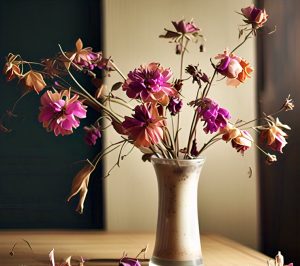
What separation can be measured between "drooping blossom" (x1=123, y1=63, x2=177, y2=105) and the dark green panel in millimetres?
810

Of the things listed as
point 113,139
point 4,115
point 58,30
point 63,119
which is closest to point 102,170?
point 113,139

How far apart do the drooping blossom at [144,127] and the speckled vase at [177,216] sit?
0.12 meters

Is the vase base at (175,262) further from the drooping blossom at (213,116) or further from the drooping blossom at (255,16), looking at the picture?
the drooping blossom at (255,16)

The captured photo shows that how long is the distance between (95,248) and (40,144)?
52 cm

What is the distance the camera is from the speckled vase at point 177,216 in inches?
45.3

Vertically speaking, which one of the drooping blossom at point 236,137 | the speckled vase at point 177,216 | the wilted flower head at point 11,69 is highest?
the wilted flower head at point 11,69

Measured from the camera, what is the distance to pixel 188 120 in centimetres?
179

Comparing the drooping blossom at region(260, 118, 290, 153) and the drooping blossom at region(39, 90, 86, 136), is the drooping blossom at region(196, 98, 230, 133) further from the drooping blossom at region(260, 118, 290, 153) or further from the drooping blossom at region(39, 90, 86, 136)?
the drooping blossom at region(39, 90, 86, 136)

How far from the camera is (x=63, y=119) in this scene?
105 centimetres

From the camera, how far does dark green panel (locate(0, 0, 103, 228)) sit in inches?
72.4

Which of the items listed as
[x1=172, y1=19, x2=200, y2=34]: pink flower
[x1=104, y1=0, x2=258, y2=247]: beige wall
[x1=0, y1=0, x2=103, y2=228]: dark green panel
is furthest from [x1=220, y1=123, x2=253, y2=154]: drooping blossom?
[x1=0, y1=0, x2=103, y2=228]: dark green panel

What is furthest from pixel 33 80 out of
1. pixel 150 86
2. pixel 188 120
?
pixel 188 120

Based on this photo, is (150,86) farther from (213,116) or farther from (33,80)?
(33,80)

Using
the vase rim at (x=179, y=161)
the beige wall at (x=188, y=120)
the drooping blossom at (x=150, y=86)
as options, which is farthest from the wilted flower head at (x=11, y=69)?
the beige wall at (x=188, y=120)
